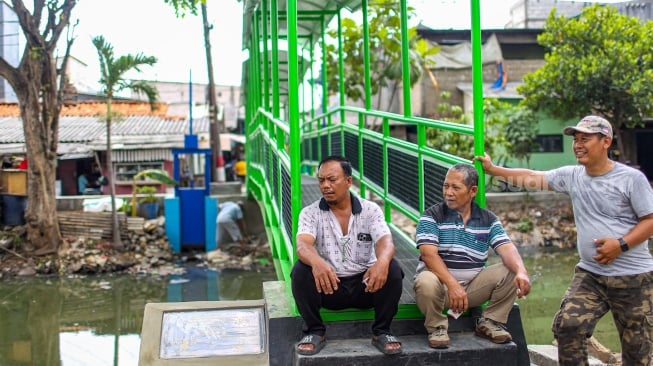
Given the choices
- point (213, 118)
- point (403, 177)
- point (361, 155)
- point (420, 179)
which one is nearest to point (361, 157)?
point (361, 155)

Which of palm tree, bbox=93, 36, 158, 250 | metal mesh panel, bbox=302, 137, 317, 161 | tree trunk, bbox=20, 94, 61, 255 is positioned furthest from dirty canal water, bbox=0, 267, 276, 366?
metal mesh panel, bbox=302, 137, 317, 161

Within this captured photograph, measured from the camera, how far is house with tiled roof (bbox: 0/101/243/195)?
18.7m

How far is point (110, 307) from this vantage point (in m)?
11.4

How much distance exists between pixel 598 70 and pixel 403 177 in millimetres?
12598

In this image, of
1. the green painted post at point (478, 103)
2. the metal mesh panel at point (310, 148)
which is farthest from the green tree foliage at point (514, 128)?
the green painted post at point (478, 103)

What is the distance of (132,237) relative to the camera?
15.2 m

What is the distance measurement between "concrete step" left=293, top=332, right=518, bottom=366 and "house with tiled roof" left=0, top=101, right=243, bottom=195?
1512cm

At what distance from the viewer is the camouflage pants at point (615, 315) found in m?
3.51

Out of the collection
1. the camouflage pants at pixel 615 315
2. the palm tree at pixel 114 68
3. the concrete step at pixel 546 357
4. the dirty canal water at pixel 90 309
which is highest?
the palm tree at pixel 114 68

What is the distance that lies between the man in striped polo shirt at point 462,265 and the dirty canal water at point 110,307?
14.5 feet

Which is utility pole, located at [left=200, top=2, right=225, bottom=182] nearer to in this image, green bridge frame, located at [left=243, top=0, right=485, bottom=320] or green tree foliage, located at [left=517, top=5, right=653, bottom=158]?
green bridge frame, located at [left=243, top=0, right=485, bottom=320]

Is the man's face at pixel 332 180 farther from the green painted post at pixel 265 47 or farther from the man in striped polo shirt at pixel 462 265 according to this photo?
the green painted post at pixel 265 47

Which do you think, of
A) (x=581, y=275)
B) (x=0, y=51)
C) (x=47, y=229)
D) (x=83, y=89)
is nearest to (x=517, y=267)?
(x=581, y=275)

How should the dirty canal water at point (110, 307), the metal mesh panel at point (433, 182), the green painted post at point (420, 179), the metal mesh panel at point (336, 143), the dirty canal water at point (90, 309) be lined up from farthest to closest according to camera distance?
1. the dirty canal water at point (90, 309)
2. the dirty canal water at point (110, 307)
3. the metal mesh panel at point (336, 143)
4. the green painted post at point (420, 179)
5. the metal mesh panel at point (433, 182)
